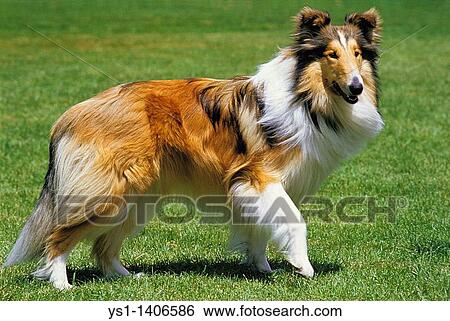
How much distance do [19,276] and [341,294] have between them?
240cm

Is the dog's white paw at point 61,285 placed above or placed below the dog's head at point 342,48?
below

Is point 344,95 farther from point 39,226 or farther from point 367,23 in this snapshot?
point 39,226

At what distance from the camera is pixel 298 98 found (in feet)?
19.5

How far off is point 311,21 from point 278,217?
1.45 meters

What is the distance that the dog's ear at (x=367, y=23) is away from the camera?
5.96 m

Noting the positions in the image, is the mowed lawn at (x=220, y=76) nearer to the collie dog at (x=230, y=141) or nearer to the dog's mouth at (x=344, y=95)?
the collie dog at (x=230, y=141)

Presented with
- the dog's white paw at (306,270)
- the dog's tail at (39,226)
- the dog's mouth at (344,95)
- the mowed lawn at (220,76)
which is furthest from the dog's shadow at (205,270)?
the dog's mouth at (344,95)

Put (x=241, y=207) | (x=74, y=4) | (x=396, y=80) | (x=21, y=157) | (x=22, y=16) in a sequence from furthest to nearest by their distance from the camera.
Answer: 1. (x=74, y=4)
2. (x=22, y=16)
3. (x=396, y=80)
4. (x=21, y=157)
5. (x=241, y=207)

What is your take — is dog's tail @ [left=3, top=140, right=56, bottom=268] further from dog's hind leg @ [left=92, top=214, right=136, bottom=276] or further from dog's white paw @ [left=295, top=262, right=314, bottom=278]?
dog's white paw @ [left=295, top=262, right=314, bottom=278]

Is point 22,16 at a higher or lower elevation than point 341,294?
lower

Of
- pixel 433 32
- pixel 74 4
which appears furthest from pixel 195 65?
pixel 74 4

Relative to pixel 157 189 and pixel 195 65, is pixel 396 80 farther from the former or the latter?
pixel 157 189

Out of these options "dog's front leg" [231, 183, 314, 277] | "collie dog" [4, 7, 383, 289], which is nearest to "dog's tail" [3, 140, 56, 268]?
"collie dog" [4, 7, 383, 289]

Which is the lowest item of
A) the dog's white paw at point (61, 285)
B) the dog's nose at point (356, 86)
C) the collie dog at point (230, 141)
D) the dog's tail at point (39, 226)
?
the dog's white paw at point (61, 285)
